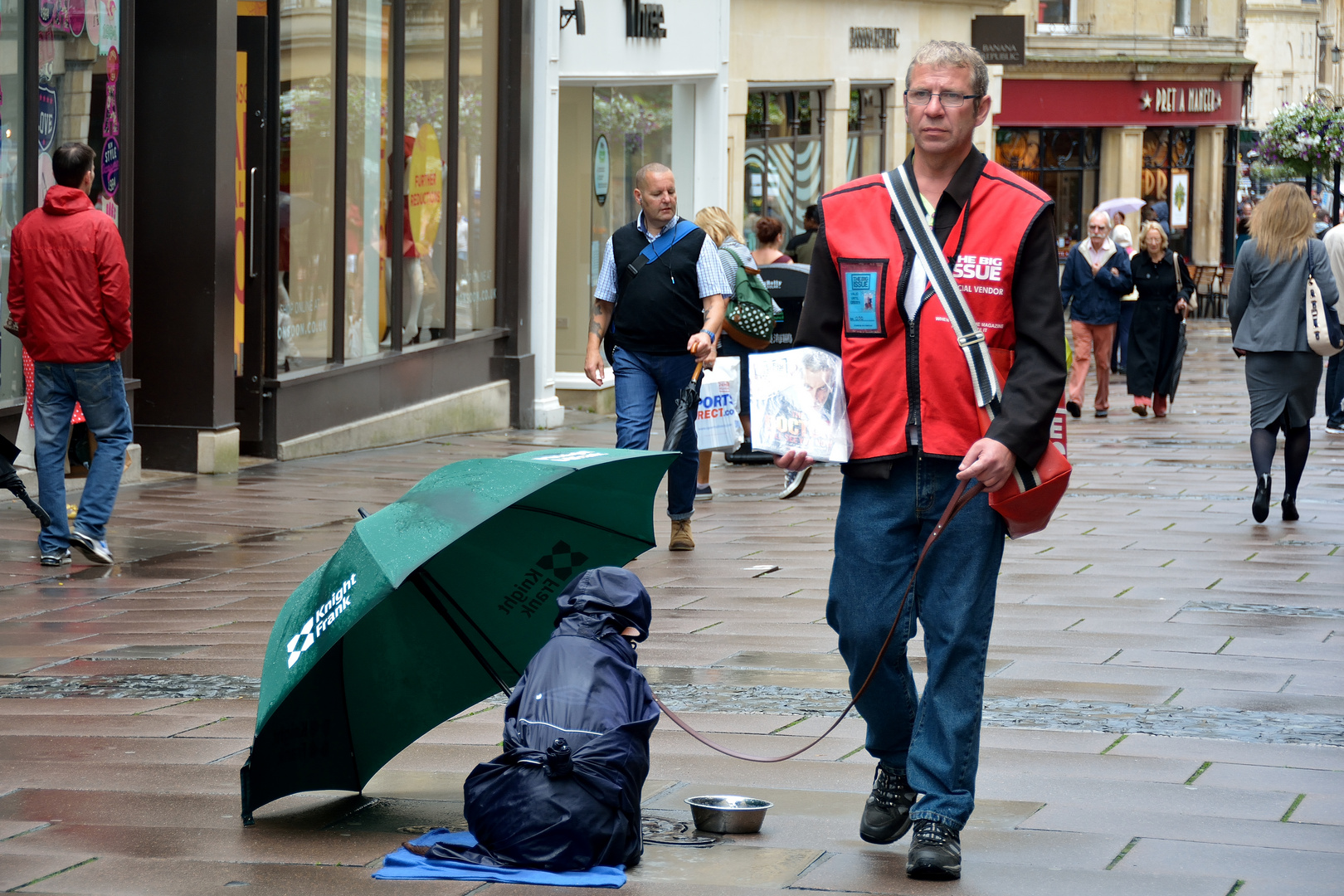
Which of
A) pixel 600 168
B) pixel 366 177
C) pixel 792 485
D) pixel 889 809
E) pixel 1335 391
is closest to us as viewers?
pixel 889 809

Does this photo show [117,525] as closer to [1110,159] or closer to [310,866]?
[310,866]

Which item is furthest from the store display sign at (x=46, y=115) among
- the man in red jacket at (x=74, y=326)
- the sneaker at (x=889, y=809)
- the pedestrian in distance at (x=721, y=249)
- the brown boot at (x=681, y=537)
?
the sneaker at (x=889, y=809)

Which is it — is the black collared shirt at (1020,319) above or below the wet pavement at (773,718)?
above

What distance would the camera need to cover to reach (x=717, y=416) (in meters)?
9.74

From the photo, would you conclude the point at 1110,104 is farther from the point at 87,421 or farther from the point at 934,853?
the point at 934,853

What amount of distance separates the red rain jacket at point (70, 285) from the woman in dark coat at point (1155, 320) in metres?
11.2

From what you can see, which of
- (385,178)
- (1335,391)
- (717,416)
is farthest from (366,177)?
(1335,391)

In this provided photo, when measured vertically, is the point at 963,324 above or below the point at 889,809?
above

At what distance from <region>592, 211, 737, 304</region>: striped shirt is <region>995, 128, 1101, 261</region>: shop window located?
32.5 metres

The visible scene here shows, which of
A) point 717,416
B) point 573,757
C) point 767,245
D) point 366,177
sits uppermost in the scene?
point 366,177

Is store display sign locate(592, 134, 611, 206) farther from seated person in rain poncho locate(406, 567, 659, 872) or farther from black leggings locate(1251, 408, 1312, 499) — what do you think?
seated person in rain poncho locate(406, 567, 659, 872)

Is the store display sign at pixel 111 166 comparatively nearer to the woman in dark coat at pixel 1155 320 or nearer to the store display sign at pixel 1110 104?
the woman in dark coat at pixel 1155 320

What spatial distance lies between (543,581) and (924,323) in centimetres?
116

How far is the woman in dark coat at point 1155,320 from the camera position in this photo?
17344mm
